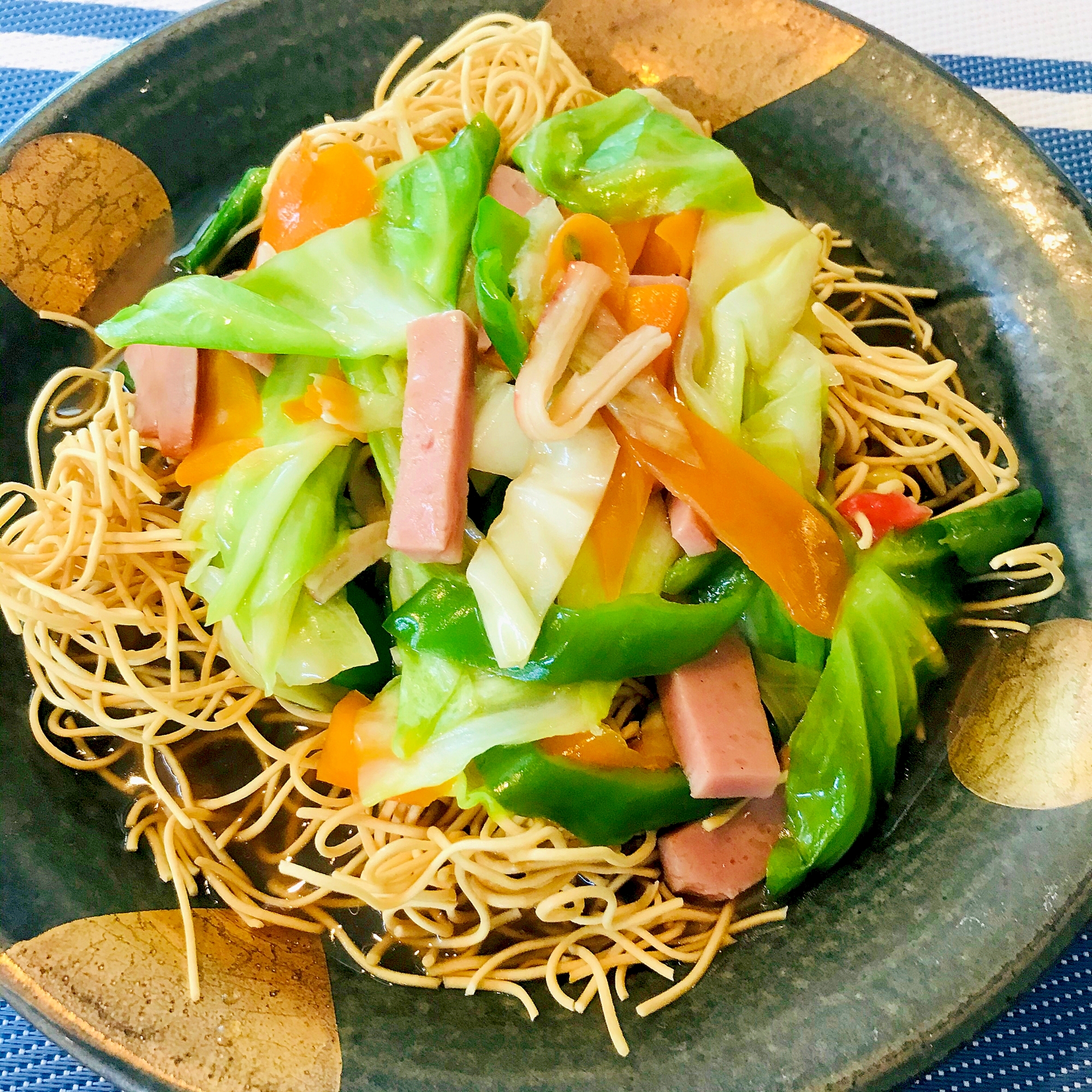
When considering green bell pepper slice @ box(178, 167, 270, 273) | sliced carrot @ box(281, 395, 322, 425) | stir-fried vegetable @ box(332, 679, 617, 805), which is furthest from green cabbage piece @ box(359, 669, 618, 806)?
green bell pepper slice @ box(178, 167, 270, 273)

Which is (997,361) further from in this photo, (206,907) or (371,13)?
(206,907)

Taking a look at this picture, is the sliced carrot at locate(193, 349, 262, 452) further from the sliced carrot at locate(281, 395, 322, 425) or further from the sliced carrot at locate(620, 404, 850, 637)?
the sliced carrot at locate(620, 404, 850, 637)

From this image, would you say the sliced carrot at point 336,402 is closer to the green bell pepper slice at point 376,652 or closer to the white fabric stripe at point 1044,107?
the green bell pepper slice at point 376,652

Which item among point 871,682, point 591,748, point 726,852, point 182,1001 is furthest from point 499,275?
point 182,1001

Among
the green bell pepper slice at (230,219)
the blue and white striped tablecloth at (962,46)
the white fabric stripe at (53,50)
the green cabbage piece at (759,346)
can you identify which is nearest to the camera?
the green cabbage piece at (759,346)

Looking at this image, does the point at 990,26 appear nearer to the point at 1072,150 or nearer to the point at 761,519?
the point at 1072,150

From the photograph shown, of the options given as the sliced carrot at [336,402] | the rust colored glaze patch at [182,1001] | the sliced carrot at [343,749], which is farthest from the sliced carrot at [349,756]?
the sliced carrot at [336,402]
